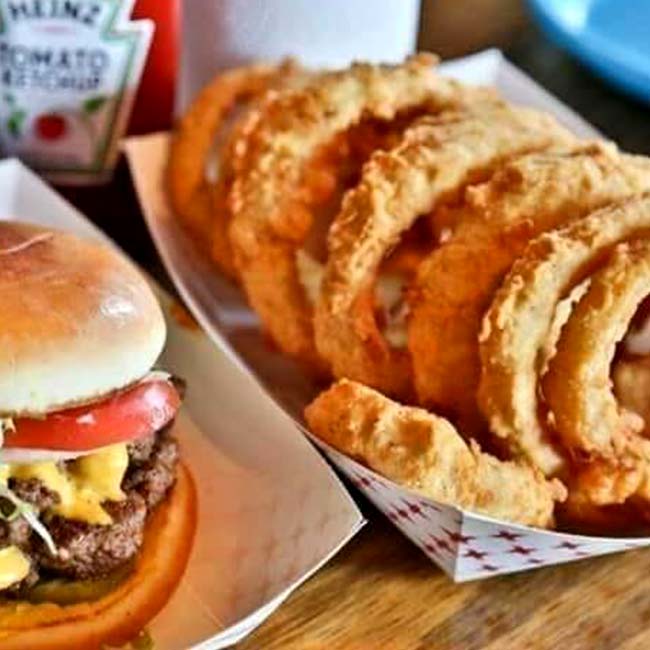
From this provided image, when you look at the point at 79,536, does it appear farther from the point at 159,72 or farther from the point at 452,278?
the point at 159,72

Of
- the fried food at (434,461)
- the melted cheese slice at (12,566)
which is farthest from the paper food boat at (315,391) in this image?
the melted cheese slice at (12,566)

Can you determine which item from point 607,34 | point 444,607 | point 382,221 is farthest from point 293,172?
point 607,34

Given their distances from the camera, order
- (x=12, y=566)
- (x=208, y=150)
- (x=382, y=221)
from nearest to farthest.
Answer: (x=12, y=566) → (x=382, y=221) → (x=208, y=150)

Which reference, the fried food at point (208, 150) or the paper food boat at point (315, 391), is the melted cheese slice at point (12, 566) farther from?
the fried food at point (208, 150)

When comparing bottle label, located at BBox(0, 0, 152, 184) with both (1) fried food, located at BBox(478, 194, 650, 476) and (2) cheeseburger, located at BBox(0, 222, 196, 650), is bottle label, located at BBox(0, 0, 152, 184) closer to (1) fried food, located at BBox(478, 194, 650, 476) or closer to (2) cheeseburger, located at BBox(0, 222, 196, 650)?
(2) cheeseburger, located at BBox(0, 222, 196, 650)

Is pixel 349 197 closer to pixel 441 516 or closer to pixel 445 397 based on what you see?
pixel 445 397

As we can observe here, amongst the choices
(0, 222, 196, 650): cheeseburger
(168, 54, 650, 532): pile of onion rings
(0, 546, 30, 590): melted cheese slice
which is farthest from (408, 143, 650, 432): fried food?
(0, 546, 30, 590): melted cheese slice

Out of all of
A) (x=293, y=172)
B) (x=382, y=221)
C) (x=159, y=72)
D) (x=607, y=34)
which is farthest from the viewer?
(x=607, y=34)

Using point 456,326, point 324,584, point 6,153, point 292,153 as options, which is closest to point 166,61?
point 6,153
